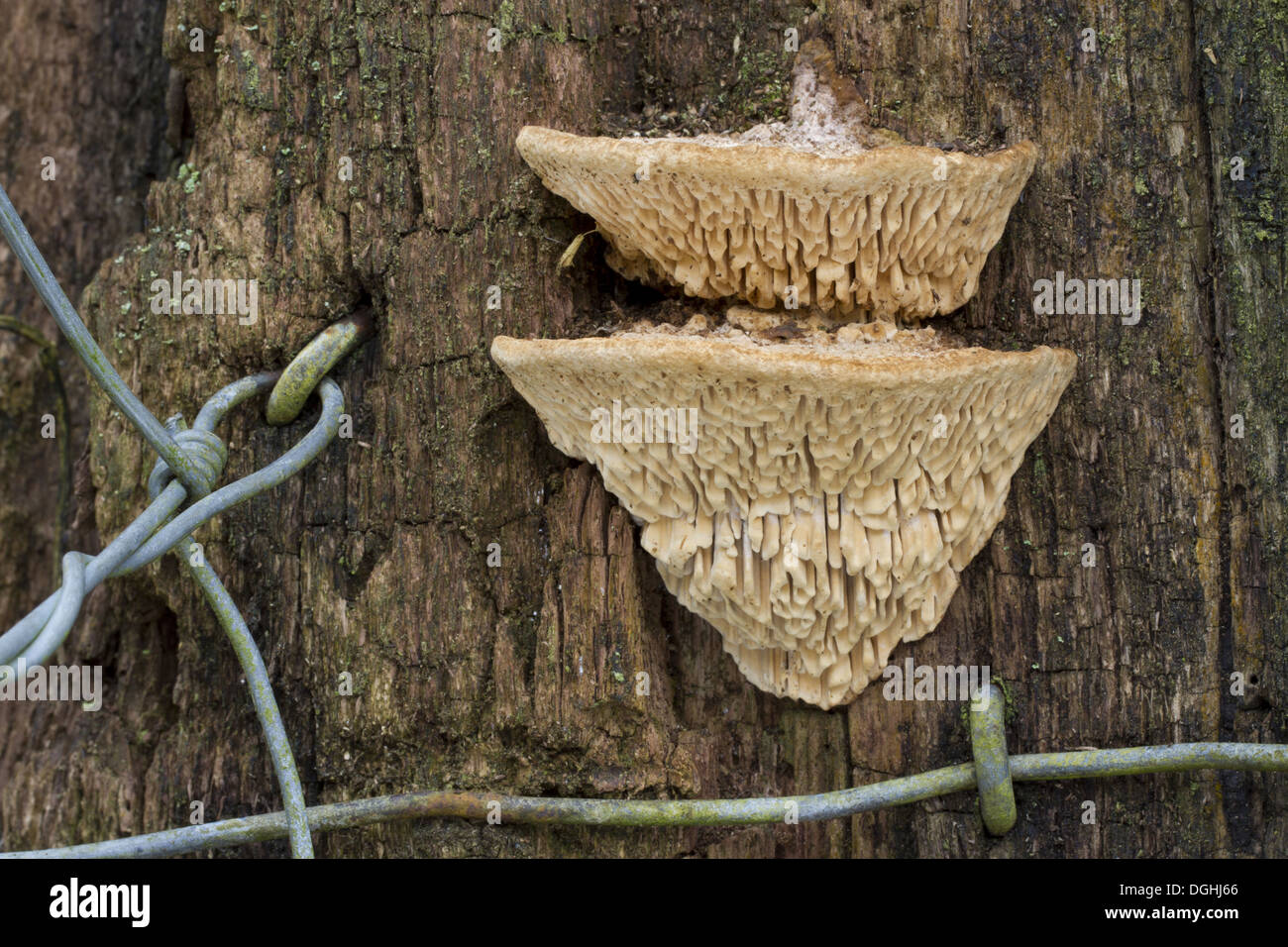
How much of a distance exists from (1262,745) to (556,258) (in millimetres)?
1693

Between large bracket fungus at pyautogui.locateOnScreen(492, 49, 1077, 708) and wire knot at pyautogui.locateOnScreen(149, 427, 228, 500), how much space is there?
0.56 meters

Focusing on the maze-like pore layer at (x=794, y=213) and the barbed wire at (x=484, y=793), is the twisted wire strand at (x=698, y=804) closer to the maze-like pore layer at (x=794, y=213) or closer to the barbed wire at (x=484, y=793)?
the barbed wire at (x=484, y=793)

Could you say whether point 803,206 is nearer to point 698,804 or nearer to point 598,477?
point 598,477

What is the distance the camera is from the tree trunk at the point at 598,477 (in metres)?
2.15

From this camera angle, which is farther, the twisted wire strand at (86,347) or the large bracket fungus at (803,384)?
the large bracket fungus at (803,384)

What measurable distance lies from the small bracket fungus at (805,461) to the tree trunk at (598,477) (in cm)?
11

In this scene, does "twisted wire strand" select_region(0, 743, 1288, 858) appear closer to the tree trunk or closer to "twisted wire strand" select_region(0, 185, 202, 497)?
the tree trunk

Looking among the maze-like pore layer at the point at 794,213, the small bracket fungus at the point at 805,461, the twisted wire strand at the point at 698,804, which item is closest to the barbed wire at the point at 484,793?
the twisted wire strand at the point at 698,804

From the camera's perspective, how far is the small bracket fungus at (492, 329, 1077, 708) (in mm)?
1807

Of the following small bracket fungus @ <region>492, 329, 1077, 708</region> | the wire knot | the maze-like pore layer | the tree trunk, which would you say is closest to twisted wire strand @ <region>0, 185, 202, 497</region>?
the wire knot

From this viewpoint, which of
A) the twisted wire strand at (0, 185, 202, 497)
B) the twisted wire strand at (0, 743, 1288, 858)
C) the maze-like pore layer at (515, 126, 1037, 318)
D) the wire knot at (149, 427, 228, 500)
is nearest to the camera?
the twisted wire strand at (0, 185, 202, 497)

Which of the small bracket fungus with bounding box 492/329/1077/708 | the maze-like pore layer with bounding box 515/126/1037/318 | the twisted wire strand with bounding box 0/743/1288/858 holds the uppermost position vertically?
the maze-like pore layer with bounding box 515/126/1037/318

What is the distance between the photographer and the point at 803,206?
6.15 ft

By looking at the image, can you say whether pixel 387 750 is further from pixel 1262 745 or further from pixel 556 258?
pixel 1262 745
